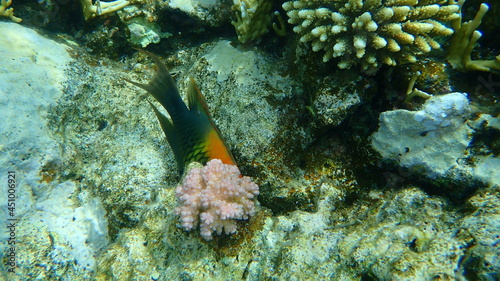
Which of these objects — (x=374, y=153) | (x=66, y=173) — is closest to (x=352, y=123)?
(x=374, y=153)

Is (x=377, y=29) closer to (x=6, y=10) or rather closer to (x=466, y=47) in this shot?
(x=466, y=47)

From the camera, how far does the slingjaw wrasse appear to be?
2.24m

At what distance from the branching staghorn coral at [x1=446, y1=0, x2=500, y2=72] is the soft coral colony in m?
1.78

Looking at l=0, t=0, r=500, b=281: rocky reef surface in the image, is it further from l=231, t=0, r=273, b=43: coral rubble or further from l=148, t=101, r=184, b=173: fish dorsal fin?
Answer: l=148, t=101, r=184, b=173: fish dorsal fin

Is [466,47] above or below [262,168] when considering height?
above

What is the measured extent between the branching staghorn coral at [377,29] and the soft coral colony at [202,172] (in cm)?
111

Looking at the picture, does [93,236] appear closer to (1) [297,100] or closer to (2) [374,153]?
(1) [297,100]

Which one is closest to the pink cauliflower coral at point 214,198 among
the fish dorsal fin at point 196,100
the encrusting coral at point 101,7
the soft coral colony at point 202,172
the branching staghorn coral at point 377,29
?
the soft coral colony at point 202,172

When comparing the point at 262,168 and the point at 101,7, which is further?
the point at 101,7

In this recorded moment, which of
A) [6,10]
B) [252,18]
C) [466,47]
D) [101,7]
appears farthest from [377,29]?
[6,10]

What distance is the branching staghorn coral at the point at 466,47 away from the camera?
185cm

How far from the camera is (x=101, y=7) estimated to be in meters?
3.16

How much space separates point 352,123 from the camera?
85.4 inches

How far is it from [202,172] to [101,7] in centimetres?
259
